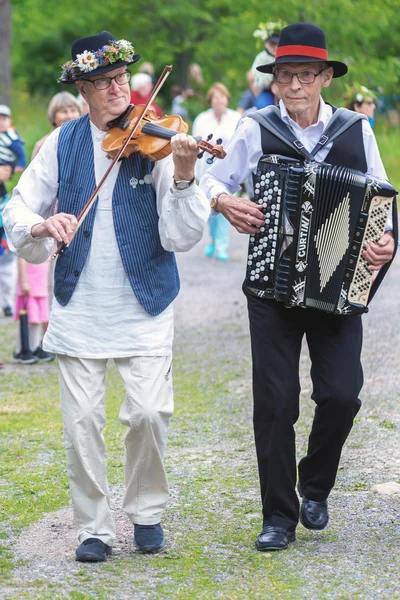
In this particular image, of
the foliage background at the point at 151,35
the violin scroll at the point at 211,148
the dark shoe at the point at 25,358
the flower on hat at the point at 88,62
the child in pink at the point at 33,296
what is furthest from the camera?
the foliage background at the point at 151,35

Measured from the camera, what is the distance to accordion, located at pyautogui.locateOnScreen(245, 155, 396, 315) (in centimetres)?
443

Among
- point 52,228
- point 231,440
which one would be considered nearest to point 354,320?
point 52,228

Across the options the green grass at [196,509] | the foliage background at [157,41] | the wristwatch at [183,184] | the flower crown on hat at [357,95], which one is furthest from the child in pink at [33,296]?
the foliage background at [157,41]

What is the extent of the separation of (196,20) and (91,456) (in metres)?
28.2

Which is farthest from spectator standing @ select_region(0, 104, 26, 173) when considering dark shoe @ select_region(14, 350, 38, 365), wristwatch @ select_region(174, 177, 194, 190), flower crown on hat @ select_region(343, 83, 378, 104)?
wristwatch @ select_region(174, 177, 194, 190)

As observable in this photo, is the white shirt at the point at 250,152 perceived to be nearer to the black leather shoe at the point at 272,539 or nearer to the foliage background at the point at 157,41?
the black leather shoe at the point at 272,539

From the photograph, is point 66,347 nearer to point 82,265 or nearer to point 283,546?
point 82,265

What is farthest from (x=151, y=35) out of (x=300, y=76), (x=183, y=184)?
(x=183, y=184)

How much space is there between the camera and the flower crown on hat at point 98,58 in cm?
443

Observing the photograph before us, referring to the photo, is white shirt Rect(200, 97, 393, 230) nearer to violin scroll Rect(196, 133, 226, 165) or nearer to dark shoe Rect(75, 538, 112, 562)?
violin scroll Rect(196, 133, 226, 165)

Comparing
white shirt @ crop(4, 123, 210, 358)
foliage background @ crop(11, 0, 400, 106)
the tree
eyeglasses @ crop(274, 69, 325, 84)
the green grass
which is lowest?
the green grass

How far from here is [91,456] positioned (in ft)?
14.9

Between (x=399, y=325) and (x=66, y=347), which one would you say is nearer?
(x=66, y=347)

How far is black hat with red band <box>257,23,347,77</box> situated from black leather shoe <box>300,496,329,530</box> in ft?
6.20
